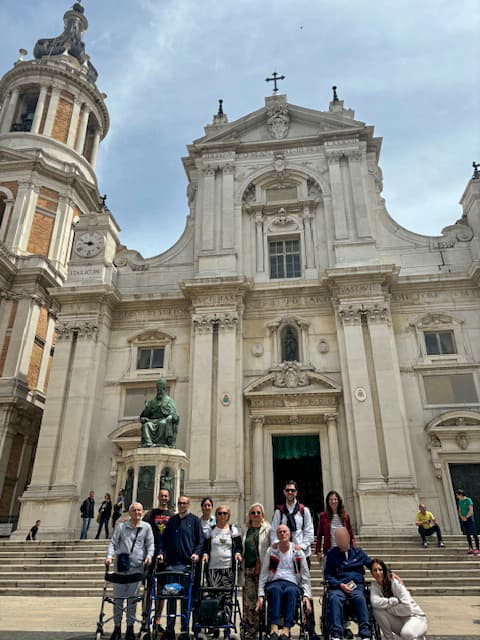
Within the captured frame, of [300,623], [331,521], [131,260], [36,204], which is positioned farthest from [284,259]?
[300,623]

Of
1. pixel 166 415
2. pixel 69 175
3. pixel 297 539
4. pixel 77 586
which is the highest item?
pixel 69 175

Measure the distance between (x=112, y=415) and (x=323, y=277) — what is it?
9629 millimetres

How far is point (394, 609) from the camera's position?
5.04 m

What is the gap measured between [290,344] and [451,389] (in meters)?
5.95

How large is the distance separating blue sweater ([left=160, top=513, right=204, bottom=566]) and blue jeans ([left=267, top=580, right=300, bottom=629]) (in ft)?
3.59

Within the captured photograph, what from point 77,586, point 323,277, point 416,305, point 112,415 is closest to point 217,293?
point 323,277

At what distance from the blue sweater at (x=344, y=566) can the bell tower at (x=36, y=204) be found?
1882 cm

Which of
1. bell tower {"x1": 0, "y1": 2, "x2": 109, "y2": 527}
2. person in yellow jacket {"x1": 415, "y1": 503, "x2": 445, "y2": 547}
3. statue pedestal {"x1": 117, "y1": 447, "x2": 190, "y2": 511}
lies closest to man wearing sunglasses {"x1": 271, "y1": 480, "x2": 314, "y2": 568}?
statue pedestal {"x1": 117, "y1": 447, "x2": 190, "y2": 511}

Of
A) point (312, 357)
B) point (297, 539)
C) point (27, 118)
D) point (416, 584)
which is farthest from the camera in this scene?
point (27, 118)

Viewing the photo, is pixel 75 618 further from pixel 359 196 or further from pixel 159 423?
pixel 359 196

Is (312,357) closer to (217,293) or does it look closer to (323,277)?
(323,277)

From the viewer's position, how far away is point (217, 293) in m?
19.2

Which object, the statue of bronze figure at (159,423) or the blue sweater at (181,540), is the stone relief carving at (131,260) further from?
the blue sweater at (181,540)

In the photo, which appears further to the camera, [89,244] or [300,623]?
[89,244]
